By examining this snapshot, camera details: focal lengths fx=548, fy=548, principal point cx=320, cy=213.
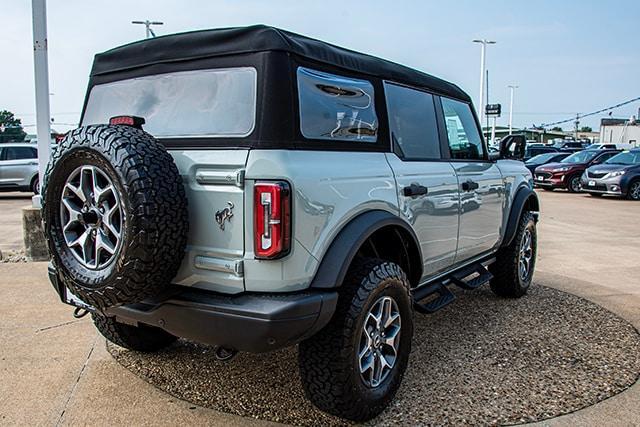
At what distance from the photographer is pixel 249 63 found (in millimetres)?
2713

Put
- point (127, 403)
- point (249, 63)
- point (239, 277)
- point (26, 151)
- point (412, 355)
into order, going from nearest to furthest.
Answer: point (239, 277), point (249, 63), point (127, 403), point (412, 355), point (26, 151)

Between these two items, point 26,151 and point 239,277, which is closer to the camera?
point 239,277

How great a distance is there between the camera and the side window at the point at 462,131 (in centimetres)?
431

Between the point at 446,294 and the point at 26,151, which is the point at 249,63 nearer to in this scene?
the point at 446,294

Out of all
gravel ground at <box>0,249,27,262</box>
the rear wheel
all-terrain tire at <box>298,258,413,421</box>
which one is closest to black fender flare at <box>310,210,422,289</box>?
all-terrain tire at <box>298,258,413,421</box>

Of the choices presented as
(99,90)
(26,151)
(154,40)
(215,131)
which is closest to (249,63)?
(215,131)

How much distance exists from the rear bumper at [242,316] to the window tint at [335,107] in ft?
2.73

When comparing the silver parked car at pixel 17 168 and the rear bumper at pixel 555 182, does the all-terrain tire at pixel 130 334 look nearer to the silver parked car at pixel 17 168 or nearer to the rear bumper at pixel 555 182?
the silver parked car at pixel 17 168

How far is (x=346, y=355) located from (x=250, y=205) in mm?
907

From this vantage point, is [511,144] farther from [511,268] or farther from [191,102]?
[191,102]

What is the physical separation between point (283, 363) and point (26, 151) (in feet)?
47.9

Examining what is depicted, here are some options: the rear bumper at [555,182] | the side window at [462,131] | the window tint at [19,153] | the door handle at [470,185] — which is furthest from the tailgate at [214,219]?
the rear bumper at [555,182]

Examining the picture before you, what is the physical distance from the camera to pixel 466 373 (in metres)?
3.56

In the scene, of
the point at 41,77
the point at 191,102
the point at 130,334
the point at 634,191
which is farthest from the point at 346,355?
the point at 634,191
